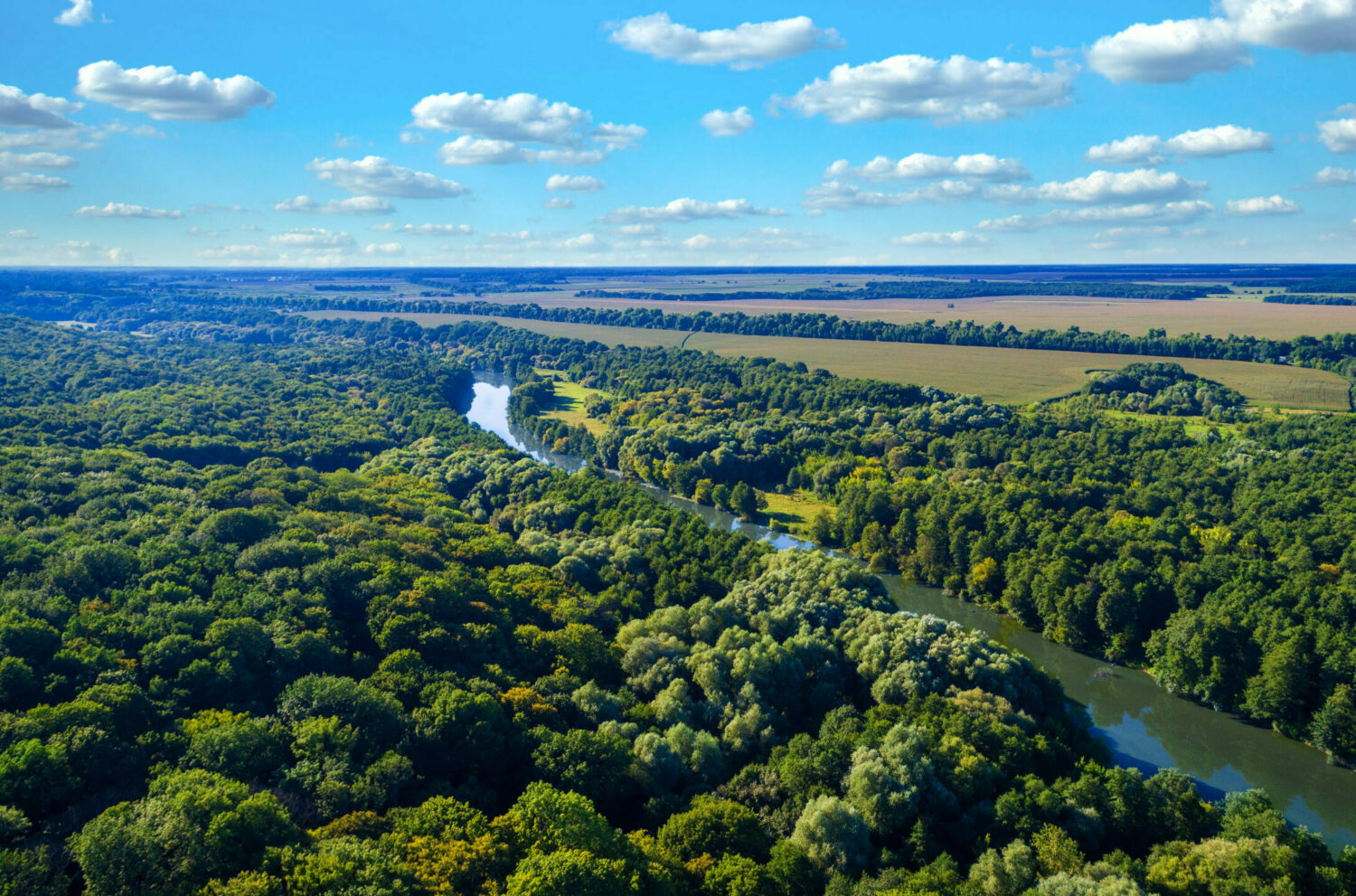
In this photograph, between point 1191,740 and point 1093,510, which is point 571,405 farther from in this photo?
point 1191,740

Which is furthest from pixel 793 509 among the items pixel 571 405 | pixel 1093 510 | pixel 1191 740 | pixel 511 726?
pixel 571 405

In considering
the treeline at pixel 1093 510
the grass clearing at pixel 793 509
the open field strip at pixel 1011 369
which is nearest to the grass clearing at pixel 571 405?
the treeline at pixel 1093 510

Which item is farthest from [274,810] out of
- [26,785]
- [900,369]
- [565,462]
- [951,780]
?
[900,369]

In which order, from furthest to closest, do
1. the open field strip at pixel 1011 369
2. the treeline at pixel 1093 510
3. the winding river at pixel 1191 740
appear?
1. the open field strip at pixel 1011 369
2. the treeline at pixel 1093 510
3. the winding river at pixel 1191 740

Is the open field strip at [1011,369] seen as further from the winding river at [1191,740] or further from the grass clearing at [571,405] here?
the winding river at [1191,740]

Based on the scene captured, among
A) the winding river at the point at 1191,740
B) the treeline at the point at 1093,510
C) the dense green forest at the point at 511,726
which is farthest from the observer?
the treeline at the point at 1093,510

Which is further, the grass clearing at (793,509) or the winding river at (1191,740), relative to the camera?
the grass clearing at (793,509)

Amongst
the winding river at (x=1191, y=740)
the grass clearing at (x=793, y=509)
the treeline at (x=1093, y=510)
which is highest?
the treeline at (x=1093, y=510)
